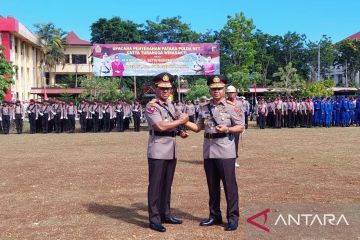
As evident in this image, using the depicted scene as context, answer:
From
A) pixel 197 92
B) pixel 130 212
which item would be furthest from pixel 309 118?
pixel 130 212

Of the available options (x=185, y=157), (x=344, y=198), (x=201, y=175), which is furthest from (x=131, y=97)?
(x=344, y=198)

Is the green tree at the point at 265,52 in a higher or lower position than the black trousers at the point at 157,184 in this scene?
higher

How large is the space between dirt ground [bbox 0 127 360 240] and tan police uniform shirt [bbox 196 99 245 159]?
0.85 metres

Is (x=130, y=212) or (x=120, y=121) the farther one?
(x=120, y=121)

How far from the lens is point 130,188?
777 cm

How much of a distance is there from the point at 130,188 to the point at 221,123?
9.70ft

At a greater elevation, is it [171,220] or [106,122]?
[106,122]

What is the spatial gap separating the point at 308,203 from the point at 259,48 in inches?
2174

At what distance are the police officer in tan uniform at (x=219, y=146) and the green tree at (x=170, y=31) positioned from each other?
45.9 metres

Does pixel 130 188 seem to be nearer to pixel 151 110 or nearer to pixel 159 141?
pixel 159 141

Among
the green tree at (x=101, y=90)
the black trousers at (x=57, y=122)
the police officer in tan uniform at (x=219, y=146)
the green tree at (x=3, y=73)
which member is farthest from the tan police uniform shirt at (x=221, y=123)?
the green tree at (x=101, y=90)

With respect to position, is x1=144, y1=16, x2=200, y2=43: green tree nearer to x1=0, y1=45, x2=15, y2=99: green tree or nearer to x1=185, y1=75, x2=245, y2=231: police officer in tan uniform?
x1=0, y1=45, x2=15, y2=99: green tree

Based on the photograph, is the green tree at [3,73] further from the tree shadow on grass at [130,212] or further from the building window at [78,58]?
the building window at [78,58]

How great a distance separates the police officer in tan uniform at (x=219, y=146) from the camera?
528 centimetres
